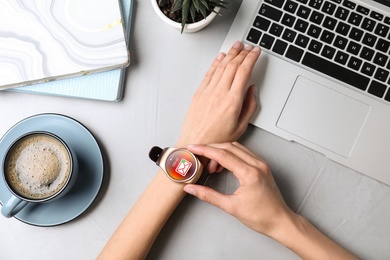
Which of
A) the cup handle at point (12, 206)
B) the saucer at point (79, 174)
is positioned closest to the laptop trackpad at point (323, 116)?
the saucer at point (79, 174)

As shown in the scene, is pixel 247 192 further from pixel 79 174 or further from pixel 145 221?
pixel 79 174

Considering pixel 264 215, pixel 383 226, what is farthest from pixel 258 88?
pixel 383 226

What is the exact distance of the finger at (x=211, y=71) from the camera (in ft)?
2.60

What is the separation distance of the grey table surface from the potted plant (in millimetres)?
63

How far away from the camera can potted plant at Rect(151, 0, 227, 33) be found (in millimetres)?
719

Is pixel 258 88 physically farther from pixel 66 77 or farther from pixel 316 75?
pixel 66 77

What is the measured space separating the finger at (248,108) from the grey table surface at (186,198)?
0.03 meters

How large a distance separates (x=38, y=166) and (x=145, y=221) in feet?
0.65

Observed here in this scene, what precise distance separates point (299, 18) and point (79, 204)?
0.51 meters

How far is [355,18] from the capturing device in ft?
2.56

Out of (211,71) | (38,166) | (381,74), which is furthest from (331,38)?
(38,166)

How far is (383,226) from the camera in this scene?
79cm

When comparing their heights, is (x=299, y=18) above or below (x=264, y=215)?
above

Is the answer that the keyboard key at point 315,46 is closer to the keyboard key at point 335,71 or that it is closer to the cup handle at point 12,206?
the keyboard key at point 335,71
